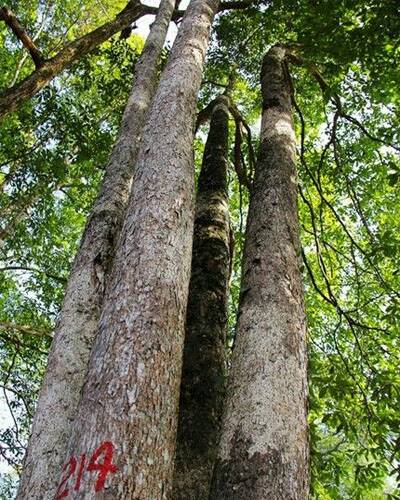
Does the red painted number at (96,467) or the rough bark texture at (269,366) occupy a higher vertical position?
the rough bark texture at (269,366)

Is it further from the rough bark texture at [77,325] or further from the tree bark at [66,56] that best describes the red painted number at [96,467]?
the tree bark at [66,56]

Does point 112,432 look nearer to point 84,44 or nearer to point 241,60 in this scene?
point 84,44

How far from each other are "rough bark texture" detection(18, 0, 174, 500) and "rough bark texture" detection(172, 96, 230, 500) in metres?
0.60

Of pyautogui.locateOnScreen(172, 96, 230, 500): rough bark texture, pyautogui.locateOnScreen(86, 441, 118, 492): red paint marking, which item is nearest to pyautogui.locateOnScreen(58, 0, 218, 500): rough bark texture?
pyautogui.locateOnScreen(86, 441, 118, 492): red paint marking

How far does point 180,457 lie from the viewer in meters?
2.52

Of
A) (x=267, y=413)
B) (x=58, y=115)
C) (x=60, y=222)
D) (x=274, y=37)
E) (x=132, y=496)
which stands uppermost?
(x=274, y=37)

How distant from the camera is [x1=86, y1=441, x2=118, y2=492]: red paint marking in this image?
1430 millimetres

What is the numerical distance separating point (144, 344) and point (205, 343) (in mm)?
1341

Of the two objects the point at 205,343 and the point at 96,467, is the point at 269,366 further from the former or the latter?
the point at 205,343

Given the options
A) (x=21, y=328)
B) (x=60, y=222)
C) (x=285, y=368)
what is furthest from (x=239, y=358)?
(x=60, y=222)

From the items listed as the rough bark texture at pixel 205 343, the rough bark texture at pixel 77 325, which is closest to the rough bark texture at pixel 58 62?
the rough bark texture at pixel 77 325

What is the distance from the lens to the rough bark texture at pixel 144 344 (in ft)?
4.91

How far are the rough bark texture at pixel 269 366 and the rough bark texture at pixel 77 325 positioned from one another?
64 centimetres

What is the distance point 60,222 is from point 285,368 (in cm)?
1146
